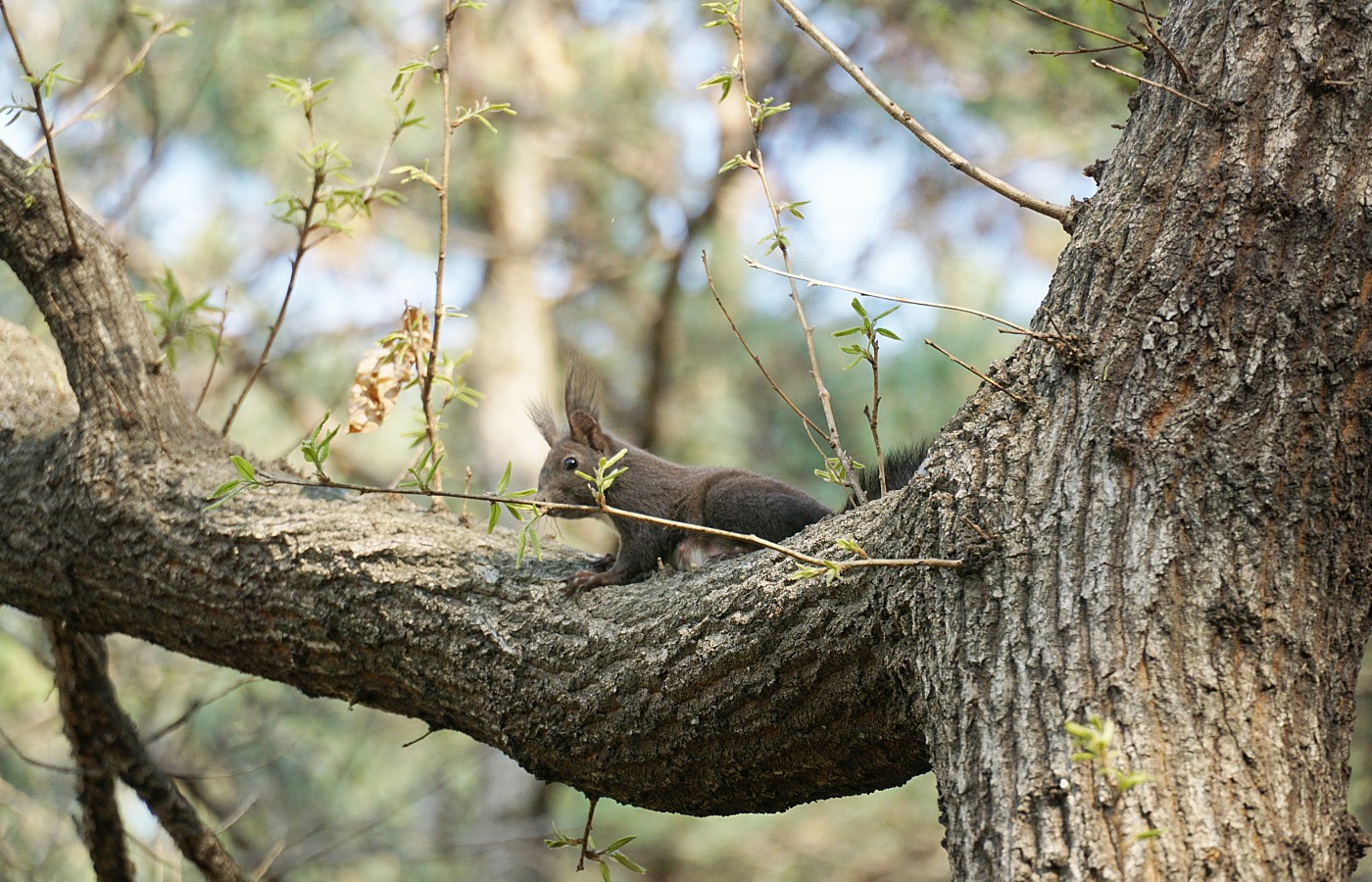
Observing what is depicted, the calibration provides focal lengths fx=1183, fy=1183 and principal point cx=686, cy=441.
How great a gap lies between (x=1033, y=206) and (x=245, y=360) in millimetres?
6630

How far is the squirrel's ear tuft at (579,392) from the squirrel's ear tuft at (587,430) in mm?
10

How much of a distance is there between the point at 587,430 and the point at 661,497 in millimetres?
362

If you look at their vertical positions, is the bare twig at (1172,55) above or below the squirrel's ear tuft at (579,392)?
below

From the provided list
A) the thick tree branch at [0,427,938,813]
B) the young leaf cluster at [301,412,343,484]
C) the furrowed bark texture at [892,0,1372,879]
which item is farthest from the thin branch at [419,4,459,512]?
the furrowed bark texture at [892,0,1372,879]

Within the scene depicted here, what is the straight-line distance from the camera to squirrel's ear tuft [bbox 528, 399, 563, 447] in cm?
387

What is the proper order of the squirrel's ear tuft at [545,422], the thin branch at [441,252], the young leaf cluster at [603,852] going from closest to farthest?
1. the young leaf cluster at [603,852]
2. the thin branch at [441,252]
3. the squirrel's ear tuft at [545,422]

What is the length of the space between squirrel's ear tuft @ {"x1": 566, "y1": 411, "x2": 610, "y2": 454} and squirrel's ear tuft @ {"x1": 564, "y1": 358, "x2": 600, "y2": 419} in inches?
0.4

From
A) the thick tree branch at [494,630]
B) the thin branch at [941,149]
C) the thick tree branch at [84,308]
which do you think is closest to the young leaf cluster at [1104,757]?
the thick tree branch at [494,630]

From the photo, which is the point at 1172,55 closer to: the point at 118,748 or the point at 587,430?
the point at 587,430

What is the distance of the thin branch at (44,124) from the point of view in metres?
2.41

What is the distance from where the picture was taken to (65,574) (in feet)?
8.79

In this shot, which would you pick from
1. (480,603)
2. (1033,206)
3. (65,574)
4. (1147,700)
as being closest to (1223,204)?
(1033,206)

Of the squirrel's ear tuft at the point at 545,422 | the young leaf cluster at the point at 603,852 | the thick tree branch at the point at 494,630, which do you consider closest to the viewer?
the thick tree branch at the point at 494,630

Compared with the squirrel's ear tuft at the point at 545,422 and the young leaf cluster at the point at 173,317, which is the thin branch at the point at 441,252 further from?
the squirrel's ear tuft at the point at 545,422
